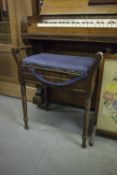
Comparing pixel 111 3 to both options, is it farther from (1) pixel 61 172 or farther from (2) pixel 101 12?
(1) pixel 61 172

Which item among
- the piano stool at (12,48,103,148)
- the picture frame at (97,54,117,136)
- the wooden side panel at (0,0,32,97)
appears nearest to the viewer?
the piano stool at (12,48,103,148)

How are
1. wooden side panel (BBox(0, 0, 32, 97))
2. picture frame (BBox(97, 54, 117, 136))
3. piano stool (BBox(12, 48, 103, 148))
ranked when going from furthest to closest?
1. wooden side panel (BBox(0, 0, 32, 97))
2. picture frame (BBox(97, 54, 117, 136))
3. piano stool (BBox(12, 48, 103, 148))

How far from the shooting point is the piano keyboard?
4.55ft

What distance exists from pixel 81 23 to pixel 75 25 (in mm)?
60

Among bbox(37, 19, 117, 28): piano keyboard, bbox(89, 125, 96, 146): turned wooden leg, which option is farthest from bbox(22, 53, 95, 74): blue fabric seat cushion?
bbox(89, 125, 96, 146): turned wooden leg

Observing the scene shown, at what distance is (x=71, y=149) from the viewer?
1.50 meters

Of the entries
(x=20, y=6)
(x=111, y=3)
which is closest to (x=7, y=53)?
(x=20, y=6)

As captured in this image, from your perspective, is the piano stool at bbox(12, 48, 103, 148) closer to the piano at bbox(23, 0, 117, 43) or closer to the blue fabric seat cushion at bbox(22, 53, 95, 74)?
the blue fabric seat cushion at bbox(22, 53, 95, 74)

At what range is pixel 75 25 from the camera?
1.47 metres

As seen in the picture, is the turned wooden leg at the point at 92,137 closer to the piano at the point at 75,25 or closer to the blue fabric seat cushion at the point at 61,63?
the blue fabric seat cushion at the point at 61,63

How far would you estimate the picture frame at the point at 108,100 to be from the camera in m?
1.43

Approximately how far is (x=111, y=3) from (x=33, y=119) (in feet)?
3.81

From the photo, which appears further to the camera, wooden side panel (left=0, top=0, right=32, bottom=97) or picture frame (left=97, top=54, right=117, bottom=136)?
wooden side panel (left=0, top=0, right=32, bottom=97)

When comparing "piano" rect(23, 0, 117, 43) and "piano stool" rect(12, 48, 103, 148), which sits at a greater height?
"piano" rect(23, 0, 117, 43)
